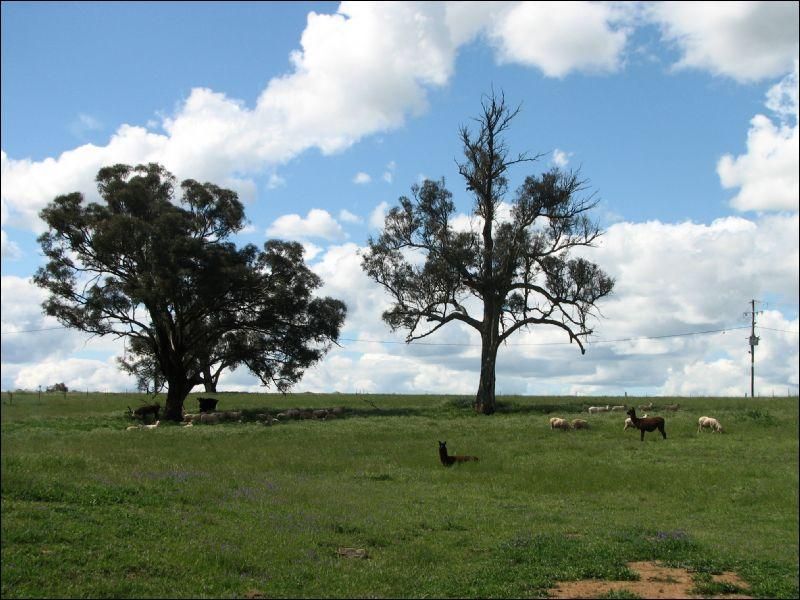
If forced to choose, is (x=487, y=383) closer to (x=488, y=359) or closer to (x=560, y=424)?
(x=488, y=359)

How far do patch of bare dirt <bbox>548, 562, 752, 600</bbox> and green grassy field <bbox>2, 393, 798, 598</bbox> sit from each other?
0.83 feet

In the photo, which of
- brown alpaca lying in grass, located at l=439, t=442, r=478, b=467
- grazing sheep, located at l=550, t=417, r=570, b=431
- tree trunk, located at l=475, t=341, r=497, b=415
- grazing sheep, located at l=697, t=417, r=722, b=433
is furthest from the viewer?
tree trunk, located at l=475, t=341, r=497, b=415

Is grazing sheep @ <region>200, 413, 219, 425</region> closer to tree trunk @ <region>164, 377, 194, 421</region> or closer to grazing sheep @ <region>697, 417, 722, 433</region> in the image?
tree trunk @ <region>164, 377, 194, 421</region>

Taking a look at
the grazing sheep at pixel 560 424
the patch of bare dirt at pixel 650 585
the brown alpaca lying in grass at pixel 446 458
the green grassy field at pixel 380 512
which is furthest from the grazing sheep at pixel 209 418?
the patch of bare dirt at pixel 650 585

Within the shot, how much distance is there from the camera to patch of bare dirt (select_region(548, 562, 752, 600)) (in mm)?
10953

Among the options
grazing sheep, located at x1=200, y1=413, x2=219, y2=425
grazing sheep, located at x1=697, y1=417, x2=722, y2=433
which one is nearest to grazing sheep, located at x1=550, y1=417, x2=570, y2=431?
grazing sheep, located at x1=697, y1=417, x2=722, y2=433

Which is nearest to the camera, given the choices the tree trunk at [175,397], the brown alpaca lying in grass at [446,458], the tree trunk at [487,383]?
the brown alpaca lying in grass at [446,458]

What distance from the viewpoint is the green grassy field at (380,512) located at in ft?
36.2

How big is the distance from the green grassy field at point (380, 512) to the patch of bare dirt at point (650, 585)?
0.25 metres

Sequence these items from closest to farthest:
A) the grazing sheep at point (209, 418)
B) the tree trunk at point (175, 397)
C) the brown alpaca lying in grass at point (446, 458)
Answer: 1. the brown alpaca lying in grass at point (446, 458)
2. the grazing sheep at point (209, 418)
3. the tree trunk at point (175, 397)

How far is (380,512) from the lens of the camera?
58.1ft

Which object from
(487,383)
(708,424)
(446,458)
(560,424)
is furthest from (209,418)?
(708,424)

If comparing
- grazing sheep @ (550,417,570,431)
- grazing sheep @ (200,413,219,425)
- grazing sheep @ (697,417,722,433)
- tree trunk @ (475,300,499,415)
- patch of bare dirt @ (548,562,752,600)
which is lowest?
grazing sheep @ (200,413,219,425)

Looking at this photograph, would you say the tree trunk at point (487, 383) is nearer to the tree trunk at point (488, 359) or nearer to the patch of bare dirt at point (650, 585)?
the tree trunk at point (488, 359)
